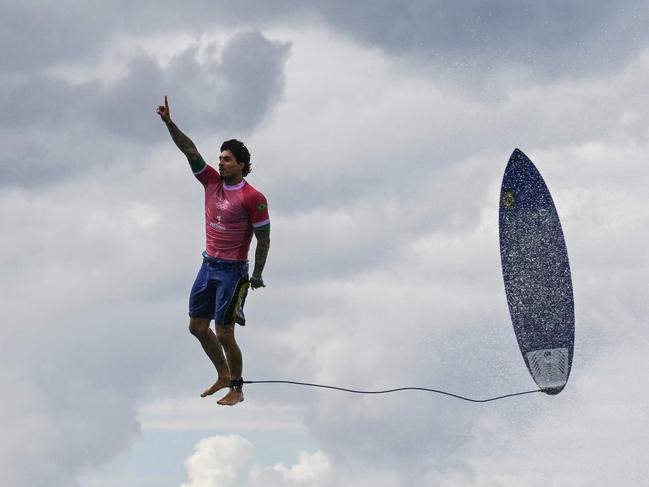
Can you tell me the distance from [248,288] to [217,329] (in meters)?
1.00

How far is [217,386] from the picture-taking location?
20172 millimetres

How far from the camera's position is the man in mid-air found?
62.8 ft

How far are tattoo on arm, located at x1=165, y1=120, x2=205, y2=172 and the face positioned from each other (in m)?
Answer: 0.50

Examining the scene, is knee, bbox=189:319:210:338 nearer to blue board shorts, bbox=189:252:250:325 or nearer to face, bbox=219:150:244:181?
blue board shorts, bbox=189:252:250:325

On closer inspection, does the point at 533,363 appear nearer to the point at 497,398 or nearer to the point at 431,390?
the point at 497,398

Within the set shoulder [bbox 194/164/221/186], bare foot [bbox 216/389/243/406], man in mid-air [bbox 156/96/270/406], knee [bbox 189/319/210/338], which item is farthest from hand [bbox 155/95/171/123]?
bare foot [bbox 216/389/243/406]

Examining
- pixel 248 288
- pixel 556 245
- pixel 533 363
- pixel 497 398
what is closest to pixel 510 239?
pixel 556 245

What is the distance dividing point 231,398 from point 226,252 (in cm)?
290

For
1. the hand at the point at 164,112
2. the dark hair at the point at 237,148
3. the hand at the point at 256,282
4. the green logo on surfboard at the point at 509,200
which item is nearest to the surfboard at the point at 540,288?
the green logo on surfboard at the point at 509,200

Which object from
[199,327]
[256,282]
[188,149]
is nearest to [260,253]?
[256,282]

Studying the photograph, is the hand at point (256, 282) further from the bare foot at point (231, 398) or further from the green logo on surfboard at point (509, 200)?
the green logo on surfboard at point (509, 200)

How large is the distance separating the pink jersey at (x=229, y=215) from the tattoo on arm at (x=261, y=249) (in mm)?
Answer: 177

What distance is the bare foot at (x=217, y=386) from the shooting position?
20094 mm

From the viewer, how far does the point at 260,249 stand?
19406 millimetres
